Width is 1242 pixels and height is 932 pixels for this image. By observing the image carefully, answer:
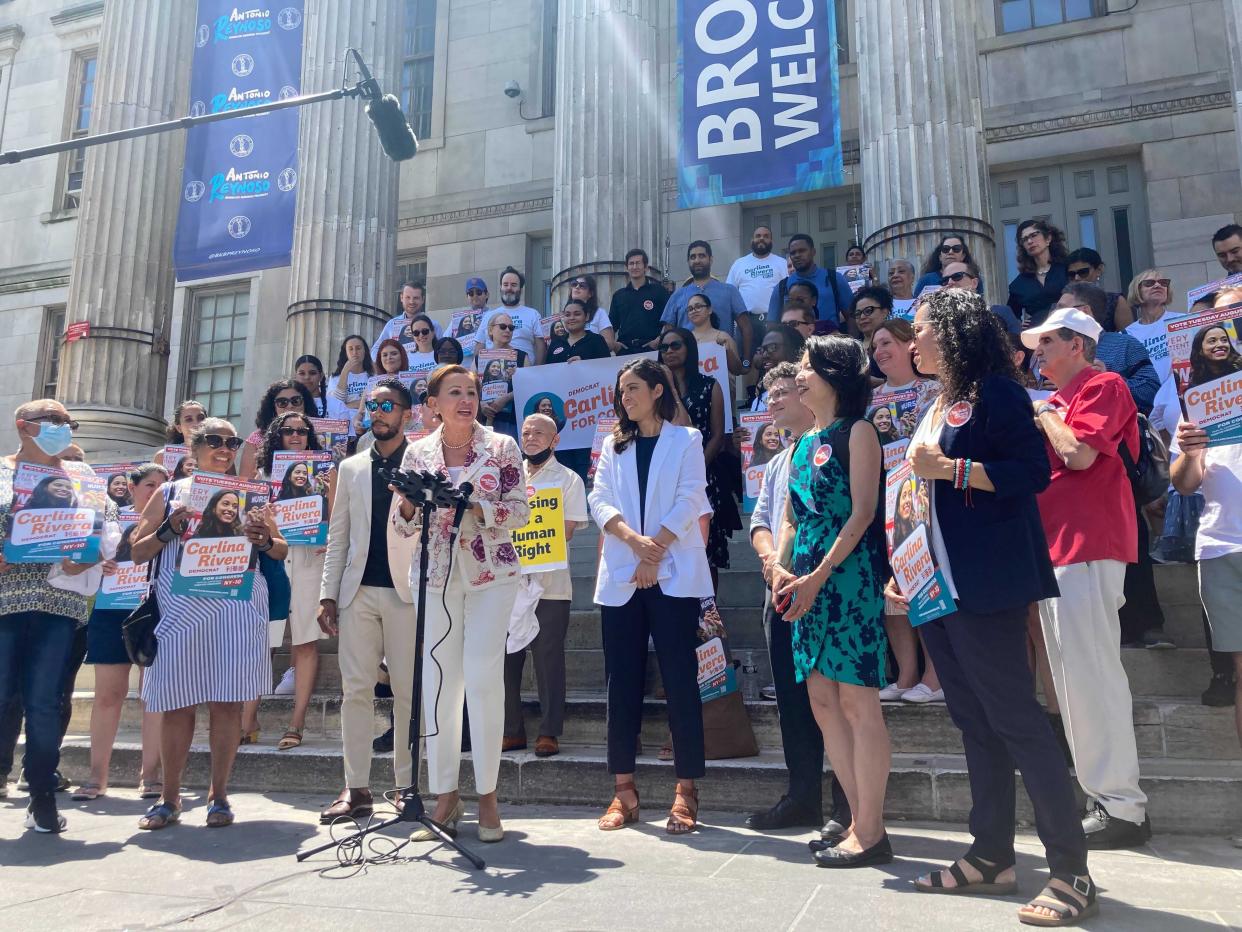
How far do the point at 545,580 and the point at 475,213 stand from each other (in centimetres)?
1318

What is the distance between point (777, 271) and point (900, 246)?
159 centimetres

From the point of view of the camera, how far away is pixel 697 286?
10.4 metres

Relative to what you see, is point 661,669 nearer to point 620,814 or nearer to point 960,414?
point 620,814

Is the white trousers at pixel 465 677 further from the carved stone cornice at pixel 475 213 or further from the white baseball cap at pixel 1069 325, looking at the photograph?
the carved stone cornice at pixel 475 213

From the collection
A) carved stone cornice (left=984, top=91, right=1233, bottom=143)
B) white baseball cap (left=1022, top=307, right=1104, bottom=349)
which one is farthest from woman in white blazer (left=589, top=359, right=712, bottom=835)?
carved stone cornice (left=984, top=91, right=1233, bottom=143)

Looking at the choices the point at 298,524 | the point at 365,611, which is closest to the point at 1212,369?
the point at 365,611

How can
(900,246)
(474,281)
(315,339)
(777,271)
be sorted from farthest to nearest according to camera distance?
1. (315,339)
2. (474,281)
3. (777,271)
4. (900,246)

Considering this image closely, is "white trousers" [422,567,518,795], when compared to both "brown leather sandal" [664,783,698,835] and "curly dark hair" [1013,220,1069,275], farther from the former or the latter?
"curly dark hair" [1013,220,1069,275]

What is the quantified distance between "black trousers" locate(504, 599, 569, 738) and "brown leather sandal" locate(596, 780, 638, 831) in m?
0.98

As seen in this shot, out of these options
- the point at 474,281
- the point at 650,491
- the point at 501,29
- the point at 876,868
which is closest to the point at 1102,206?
the point at 474,281

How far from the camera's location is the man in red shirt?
3994 mm

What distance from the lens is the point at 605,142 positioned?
1227cm

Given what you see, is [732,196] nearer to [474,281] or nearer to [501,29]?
[474,281]

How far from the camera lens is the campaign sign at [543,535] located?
622 cm
